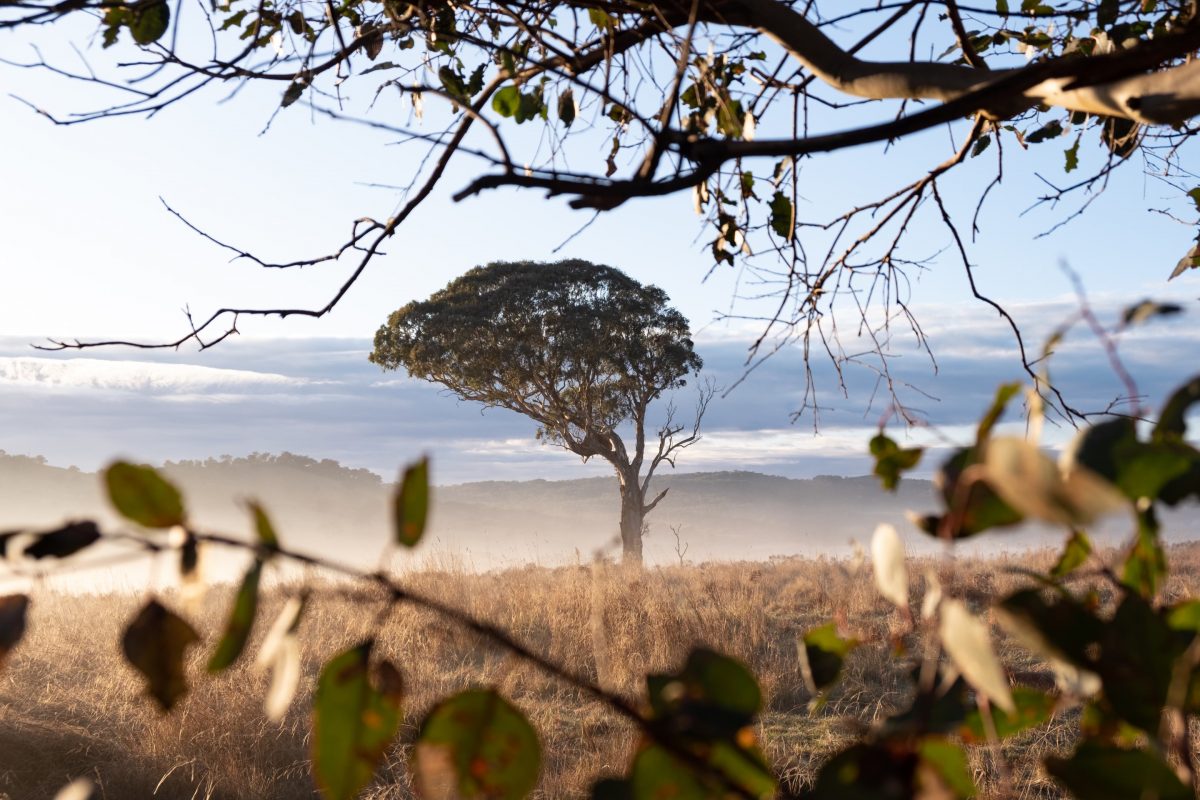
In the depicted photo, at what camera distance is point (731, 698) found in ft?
1.25

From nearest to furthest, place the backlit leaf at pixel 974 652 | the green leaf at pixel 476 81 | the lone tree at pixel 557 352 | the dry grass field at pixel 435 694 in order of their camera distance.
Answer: the backlit leaf at pixel 974 652
the green leaf at pixel 476 81
the dry grass field at pixel 435 694
the lone tree at pixel 557 352

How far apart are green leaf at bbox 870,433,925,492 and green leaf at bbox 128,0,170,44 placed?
5.47ft

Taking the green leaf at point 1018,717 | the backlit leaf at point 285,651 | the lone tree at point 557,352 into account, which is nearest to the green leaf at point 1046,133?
the green leaf at point 1018,717

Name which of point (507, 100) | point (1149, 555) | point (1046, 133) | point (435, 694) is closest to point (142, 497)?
point (1149, 555)

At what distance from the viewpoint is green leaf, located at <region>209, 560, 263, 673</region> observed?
0.37 meters

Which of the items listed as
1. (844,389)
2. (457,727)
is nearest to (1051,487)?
(457,727)

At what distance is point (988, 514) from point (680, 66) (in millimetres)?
630

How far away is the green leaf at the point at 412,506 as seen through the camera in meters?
0.38

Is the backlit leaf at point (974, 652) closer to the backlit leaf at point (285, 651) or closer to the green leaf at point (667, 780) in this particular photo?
the green leaf at point (667, 780)

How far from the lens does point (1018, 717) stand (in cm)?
51

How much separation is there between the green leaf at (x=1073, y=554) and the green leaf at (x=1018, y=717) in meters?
0.08

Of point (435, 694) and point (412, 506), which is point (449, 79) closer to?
point (412, 506)

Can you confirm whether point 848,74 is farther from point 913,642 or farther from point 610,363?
point 610,363

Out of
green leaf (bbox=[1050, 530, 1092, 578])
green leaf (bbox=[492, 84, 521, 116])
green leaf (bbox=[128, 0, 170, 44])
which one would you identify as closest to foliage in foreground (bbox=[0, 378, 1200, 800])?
green leaf (bbox=[1050, 530, 1092, 578])
